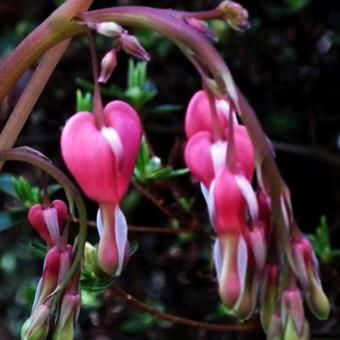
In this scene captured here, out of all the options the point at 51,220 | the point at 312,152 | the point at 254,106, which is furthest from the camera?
the point at 254,106

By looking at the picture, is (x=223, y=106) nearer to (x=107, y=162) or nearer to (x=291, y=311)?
(x=107, y=162)

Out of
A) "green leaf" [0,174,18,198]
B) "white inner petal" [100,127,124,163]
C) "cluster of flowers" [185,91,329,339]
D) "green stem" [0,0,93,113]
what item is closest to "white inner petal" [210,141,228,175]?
"cluster of flowers" [185,91,329,339]

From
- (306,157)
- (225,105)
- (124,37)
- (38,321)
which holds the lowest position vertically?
(306,157)

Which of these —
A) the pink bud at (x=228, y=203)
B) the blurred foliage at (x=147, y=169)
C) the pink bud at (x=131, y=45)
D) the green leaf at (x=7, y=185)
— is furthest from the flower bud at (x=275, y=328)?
the green leaf at (x=7, y=185)

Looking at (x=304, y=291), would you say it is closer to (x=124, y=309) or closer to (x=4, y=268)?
(x=124, y=309)

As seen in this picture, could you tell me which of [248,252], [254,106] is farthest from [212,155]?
[254,106]

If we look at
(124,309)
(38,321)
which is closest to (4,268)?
(124,309)
